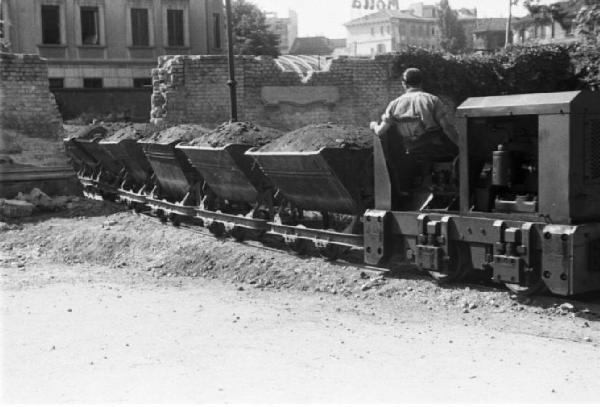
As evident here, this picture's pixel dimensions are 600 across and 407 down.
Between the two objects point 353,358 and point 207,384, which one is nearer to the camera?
point 207,384

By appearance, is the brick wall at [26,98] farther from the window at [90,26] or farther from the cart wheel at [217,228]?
the window at [90,26]

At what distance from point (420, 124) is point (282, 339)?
2987 mm

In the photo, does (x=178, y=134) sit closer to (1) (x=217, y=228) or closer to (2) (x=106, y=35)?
(1) (x=217, y=228)

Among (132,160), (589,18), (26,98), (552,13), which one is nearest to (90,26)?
(552,13)

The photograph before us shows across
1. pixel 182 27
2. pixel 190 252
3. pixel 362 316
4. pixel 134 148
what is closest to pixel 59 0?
pixel 182 27

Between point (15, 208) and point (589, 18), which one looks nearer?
point (15, 208)

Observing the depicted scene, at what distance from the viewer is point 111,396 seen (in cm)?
557

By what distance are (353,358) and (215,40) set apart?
46138mm

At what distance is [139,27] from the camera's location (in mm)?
48594

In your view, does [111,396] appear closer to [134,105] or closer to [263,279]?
[263,279]

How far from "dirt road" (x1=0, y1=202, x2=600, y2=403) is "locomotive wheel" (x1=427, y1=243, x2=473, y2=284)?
0.14 m

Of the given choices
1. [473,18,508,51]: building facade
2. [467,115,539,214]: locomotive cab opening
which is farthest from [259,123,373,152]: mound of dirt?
[473,18,508,51]: building facade

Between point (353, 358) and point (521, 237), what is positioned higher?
Answer: point (521, 237)

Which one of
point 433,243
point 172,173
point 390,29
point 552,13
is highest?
point 390,29
